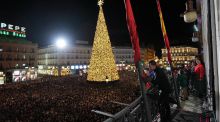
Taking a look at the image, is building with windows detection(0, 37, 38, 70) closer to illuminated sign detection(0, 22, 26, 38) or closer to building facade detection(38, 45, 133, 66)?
illuminated sign detection(0, 22, 26, 38)

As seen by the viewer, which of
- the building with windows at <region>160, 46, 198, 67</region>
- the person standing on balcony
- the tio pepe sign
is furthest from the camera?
the building with windows at <region>160, 46, 198, 67</region>

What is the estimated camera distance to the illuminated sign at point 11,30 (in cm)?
5988

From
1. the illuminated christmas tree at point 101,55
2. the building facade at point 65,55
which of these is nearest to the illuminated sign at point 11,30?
the building facade at point 65,55

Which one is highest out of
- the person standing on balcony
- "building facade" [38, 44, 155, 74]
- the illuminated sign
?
the illuminated sign

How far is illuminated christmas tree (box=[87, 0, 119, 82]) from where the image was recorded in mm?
31808

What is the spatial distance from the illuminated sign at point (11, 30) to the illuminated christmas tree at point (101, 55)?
133ft

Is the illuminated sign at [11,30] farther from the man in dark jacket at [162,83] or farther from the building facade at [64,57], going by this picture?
the man in dark jacket at [162,83]

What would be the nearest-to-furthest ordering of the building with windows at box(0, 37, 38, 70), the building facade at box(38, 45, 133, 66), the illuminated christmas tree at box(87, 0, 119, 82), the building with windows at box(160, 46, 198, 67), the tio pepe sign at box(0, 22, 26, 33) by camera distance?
the illuminated christmas tree at box(87, 0, 119, 82)
the building with windows at box(0, 37, 38, 70)
the tio pepe sign at box(0, 22, 26, 33)
the building facade at box(38, 45, 133, 66)
the building with windows at box(160, 46, 198, 67)

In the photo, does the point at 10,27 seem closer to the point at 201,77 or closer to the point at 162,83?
the point at 201,77

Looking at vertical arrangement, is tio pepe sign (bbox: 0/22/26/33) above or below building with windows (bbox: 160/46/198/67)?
above

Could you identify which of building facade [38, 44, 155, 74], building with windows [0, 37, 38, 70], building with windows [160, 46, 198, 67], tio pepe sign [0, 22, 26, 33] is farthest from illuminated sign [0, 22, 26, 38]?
building with windows [160, 46, 198, 67]

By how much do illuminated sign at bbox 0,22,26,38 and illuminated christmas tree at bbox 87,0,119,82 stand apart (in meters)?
40.4

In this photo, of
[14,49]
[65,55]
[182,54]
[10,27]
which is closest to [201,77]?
[14,49]

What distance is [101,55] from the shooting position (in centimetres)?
3188
